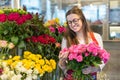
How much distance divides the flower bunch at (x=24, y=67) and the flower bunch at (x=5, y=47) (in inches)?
3.7

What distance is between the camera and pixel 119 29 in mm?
6250

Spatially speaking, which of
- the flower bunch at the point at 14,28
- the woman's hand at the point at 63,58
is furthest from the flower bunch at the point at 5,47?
the woman's hand at the point at 63,58

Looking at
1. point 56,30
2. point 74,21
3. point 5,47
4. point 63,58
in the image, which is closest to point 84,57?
point 63,58

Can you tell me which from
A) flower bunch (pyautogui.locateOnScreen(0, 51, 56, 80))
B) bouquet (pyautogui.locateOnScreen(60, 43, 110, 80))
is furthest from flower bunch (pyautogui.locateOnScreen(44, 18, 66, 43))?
bouquet (pyautogui.locateOnScreen(60, 43, 110, 80))

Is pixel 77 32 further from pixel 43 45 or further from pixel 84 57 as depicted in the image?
pixel 84 57

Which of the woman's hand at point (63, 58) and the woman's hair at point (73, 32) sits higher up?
the woman's hair at point (73, 32)

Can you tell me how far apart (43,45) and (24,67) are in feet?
1.08

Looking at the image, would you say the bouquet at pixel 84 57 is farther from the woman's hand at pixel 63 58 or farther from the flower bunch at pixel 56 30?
the flower bunch at pixel 56 30

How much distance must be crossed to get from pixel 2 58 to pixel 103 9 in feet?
15.0

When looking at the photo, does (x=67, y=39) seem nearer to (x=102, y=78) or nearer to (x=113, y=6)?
(x=102, y=78)

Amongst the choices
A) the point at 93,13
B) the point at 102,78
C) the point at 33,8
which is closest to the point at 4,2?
the point at 33,8

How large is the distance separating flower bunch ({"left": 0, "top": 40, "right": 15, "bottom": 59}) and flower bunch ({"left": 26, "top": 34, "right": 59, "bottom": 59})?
0.16m

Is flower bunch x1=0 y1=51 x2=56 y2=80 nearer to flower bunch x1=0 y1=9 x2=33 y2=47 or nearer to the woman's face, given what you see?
flower bunch x1=0 y1=9 x2=33 y2=47

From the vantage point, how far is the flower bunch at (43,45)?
2.06m
